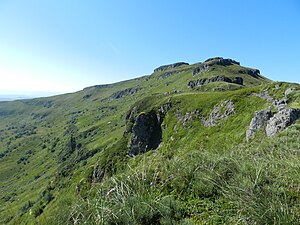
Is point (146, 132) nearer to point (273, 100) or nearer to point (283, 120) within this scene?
point (273, 100)

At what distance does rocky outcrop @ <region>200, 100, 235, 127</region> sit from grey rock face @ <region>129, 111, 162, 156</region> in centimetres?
2170

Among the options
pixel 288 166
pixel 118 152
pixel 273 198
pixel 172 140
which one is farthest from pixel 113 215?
pixel 118 152

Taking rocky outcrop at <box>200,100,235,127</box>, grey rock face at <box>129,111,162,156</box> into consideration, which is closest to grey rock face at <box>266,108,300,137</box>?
rocky outcrop at <box>200,100,235,127</box>

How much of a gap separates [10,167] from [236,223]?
232 metres

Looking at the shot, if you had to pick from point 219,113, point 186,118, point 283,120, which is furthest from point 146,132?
point 283,120

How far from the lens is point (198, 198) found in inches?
298

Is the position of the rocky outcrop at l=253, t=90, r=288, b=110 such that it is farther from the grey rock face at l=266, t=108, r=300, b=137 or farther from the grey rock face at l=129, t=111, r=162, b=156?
the grey rock face at l=129, t=111, r=162, b=156

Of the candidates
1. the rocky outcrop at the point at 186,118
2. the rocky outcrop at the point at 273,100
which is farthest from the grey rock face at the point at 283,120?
the rocky outcrop at the point at 186,118

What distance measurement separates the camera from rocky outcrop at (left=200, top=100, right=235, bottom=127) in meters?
61.1

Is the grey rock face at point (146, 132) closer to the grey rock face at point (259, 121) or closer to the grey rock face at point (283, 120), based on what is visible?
the grey rock face at point (259, 121)

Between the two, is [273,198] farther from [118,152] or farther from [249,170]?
[118,152]

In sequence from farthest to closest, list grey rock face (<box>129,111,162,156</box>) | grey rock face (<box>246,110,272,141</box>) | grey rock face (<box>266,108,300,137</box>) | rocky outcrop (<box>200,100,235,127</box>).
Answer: grey rock face (<box>129,111,162,156</box>) → rocky outcrop (<box>200,100,235,127</box>) → grey rock face (<box>246,110,272,141</box>) → grey rock face (<box>266,108,300,137</box>)

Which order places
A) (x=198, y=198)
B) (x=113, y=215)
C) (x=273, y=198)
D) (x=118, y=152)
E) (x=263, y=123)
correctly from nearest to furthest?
(x=273, y=198) → (x=113, y=215) → (x=198, y=198) → (x=263, y=123) → (x=118, y=152)

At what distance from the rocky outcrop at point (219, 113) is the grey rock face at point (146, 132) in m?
21.7
